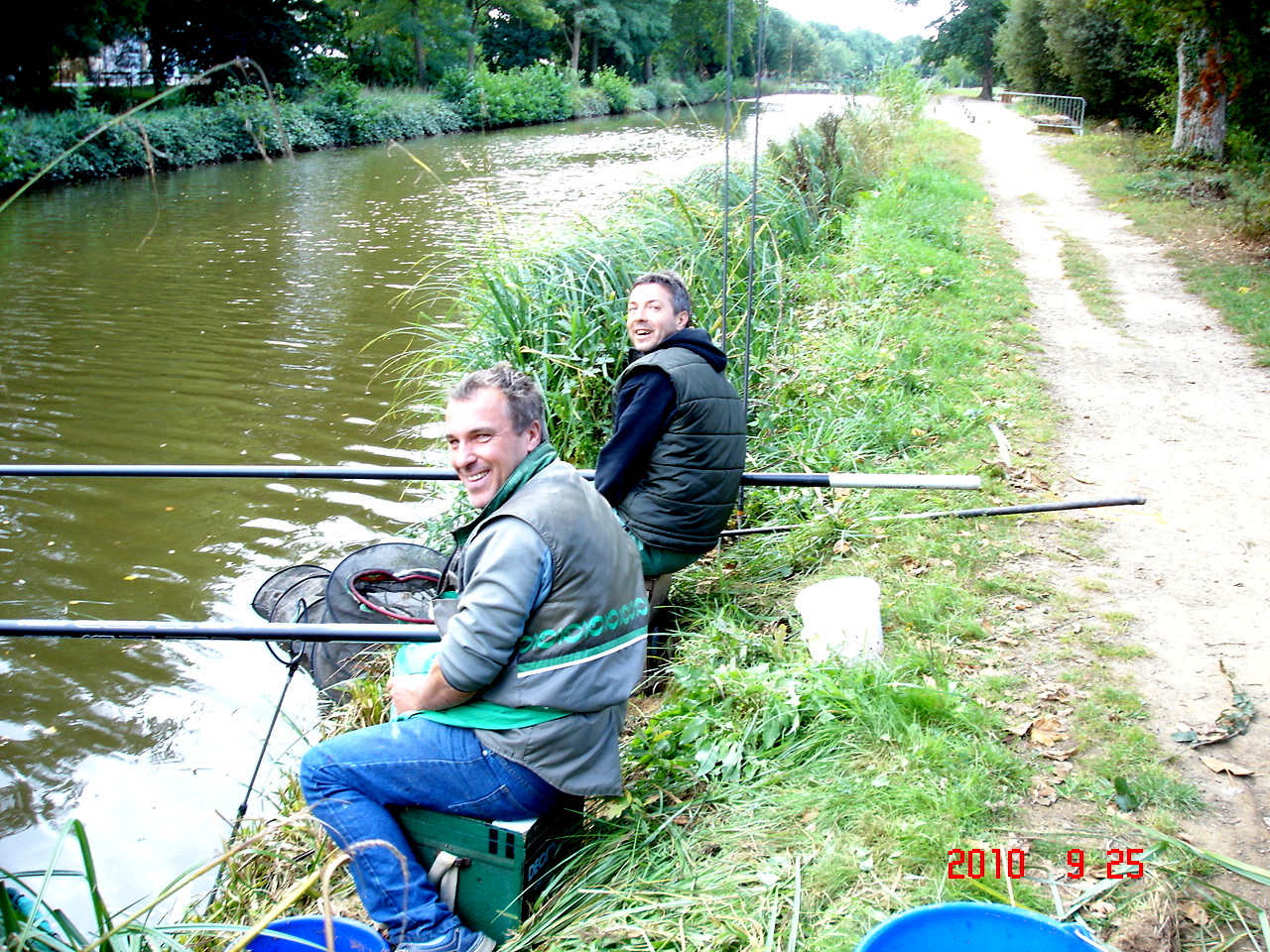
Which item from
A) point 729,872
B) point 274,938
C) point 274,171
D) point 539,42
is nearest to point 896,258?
point 729,872

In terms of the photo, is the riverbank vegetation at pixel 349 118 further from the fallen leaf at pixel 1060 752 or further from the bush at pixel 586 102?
the fallen leaf at pixel 1060 752

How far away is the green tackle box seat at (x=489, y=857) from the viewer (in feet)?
8.28

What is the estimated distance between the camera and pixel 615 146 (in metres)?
24.8

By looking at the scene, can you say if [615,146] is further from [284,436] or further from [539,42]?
[539,42]

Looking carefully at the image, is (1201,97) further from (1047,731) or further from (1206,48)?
(1047,731)

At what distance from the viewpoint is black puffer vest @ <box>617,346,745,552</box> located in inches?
151

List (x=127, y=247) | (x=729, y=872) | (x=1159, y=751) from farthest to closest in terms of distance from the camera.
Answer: (x=127, y=247)
(x=1159, y=751)
(x=729, y=872)

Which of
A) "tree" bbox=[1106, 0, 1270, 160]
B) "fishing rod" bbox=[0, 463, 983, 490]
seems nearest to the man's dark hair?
"fishing rod" bbox=[0, 463, 983, 490]

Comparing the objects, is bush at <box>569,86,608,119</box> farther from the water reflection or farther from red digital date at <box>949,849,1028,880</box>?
red digital date at <box>949,849,1028,880</box>

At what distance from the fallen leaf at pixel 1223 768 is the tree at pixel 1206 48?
384 inches

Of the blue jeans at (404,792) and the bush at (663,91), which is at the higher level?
the bush at (663,91)

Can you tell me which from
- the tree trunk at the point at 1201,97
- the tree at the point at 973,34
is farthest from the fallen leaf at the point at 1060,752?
the tree at the point at 973,34

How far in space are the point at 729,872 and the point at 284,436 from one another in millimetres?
6173

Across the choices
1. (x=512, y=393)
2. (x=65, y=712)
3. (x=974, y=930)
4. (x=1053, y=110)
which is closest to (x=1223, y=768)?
(x=974, y=930)
